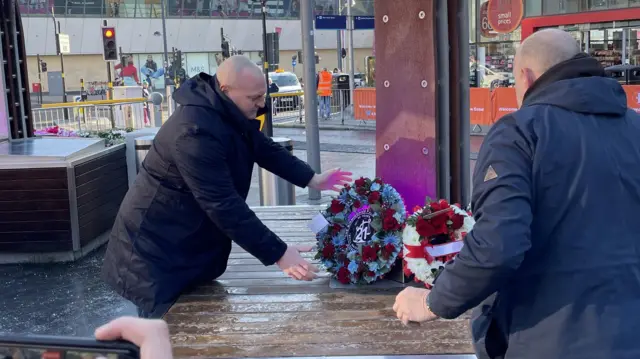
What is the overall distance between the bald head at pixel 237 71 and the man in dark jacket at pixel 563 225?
5.93ft

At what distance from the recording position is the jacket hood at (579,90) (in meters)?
2.09

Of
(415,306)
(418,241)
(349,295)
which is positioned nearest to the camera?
(415,306)

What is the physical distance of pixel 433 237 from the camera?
367 centimetres

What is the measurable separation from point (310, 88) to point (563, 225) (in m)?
8.53

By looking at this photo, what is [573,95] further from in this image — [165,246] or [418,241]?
[165,246]

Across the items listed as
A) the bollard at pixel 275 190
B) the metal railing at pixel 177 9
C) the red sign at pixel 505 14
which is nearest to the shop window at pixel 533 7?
the red sign at pixel 505 14

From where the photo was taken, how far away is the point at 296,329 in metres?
3.39

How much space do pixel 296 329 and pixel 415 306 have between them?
1.16 metres

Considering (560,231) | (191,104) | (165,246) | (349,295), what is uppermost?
(191,104)

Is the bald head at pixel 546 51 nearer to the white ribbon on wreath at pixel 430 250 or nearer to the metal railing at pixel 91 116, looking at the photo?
the white ribbon on wreath at pixel 430 250

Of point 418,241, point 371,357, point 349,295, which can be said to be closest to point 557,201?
point 371,357

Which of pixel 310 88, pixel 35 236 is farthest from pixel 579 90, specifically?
pixel 310 88

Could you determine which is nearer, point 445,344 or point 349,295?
point 445,344

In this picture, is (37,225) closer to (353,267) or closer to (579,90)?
(353,267)
